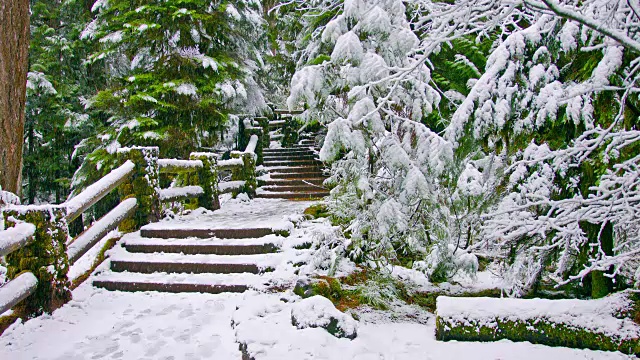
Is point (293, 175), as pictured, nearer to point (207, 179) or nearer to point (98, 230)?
point (207, 179)

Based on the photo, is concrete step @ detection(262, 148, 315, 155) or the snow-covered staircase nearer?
the snow-covered staircase

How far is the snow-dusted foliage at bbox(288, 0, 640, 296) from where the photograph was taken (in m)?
2.85

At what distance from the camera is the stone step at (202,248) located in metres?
5.79

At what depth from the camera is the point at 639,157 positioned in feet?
7.90

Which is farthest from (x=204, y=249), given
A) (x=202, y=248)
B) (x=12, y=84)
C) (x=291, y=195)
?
(x=291, y=195)

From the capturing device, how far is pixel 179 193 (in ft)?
24.9

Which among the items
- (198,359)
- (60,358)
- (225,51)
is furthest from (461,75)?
(225,51)

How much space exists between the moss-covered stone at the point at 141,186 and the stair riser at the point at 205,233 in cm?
34

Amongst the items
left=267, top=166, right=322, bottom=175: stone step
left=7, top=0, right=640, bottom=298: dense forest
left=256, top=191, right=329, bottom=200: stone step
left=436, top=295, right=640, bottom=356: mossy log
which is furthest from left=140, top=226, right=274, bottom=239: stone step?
left=267, top=166, right=322, bottom=175: stone step

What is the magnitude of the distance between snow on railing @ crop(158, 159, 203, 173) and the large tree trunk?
Result: 2047 millimetres

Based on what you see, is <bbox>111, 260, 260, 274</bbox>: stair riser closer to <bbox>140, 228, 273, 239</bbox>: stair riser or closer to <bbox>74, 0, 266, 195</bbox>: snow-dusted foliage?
<bbox>140, 228, 273, 239</bbox>: stair riser

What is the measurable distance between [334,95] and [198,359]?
3.09 meters

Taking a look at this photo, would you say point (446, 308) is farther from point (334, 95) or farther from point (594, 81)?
point (334, 95)

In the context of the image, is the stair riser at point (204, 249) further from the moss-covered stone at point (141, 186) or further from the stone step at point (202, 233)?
the moss-covered stone at point (141, 186)
